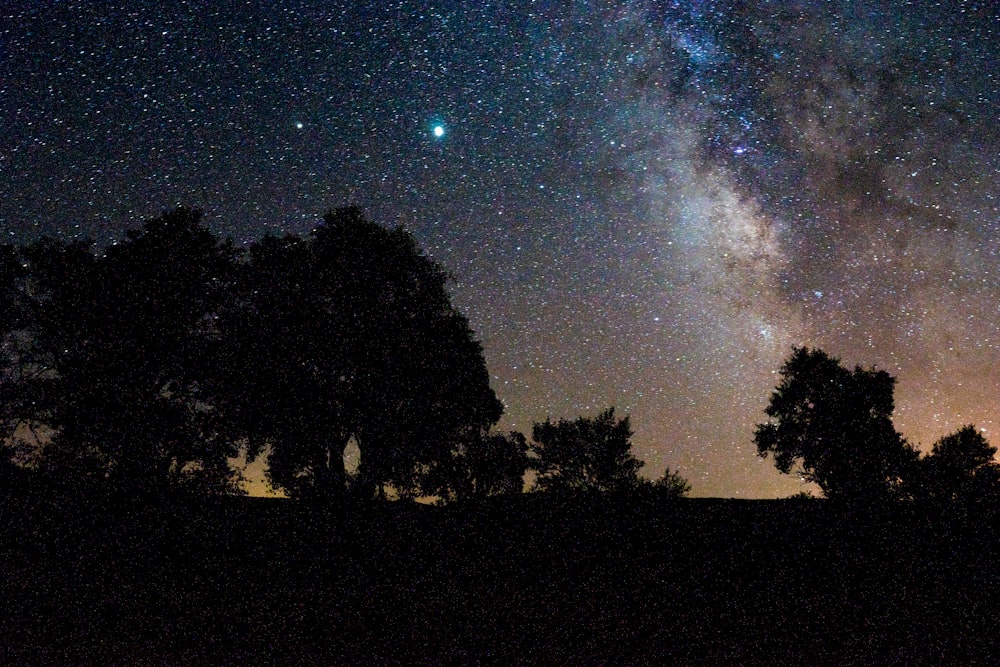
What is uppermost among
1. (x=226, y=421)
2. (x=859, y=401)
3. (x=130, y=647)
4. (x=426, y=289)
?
(x=426, y=289)

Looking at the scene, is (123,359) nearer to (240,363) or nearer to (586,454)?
(240,363)

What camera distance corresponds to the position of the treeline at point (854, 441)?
36562 millimetres

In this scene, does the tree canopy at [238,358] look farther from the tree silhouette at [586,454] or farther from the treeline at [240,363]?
the tree silhouette at [586,454]

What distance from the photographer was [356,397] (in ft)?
77.9

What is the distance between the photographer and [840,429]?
3688 centimetres

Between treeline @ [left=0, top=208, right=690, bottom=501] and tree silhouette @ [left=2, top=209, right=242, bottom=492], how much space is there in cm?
5

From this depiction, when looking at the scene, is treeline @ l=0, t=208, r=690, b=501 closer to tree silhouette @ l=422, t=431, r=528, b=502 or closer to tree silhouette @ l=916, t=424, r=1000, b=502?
tree silhouette @ l=422, t=431, r=528, b=502

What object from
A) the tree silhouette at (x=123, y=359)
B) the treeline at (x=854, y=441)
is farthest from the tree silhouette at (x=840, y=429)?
the tree silhouette at (x=123, y=359)

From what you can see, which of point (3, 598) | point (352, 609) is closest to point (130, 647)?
point (352, 609)

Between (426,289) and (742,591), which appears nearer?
(742,591)

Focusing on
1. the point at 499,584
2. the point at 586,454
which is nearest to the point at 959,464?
the point at 586,454

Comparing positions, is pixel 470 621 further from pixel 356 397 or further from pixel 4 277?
Result: pixel 4 277

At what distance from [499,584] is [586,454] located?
3016 centimetres

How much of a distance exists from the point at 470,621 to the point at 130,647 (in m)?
6.22
